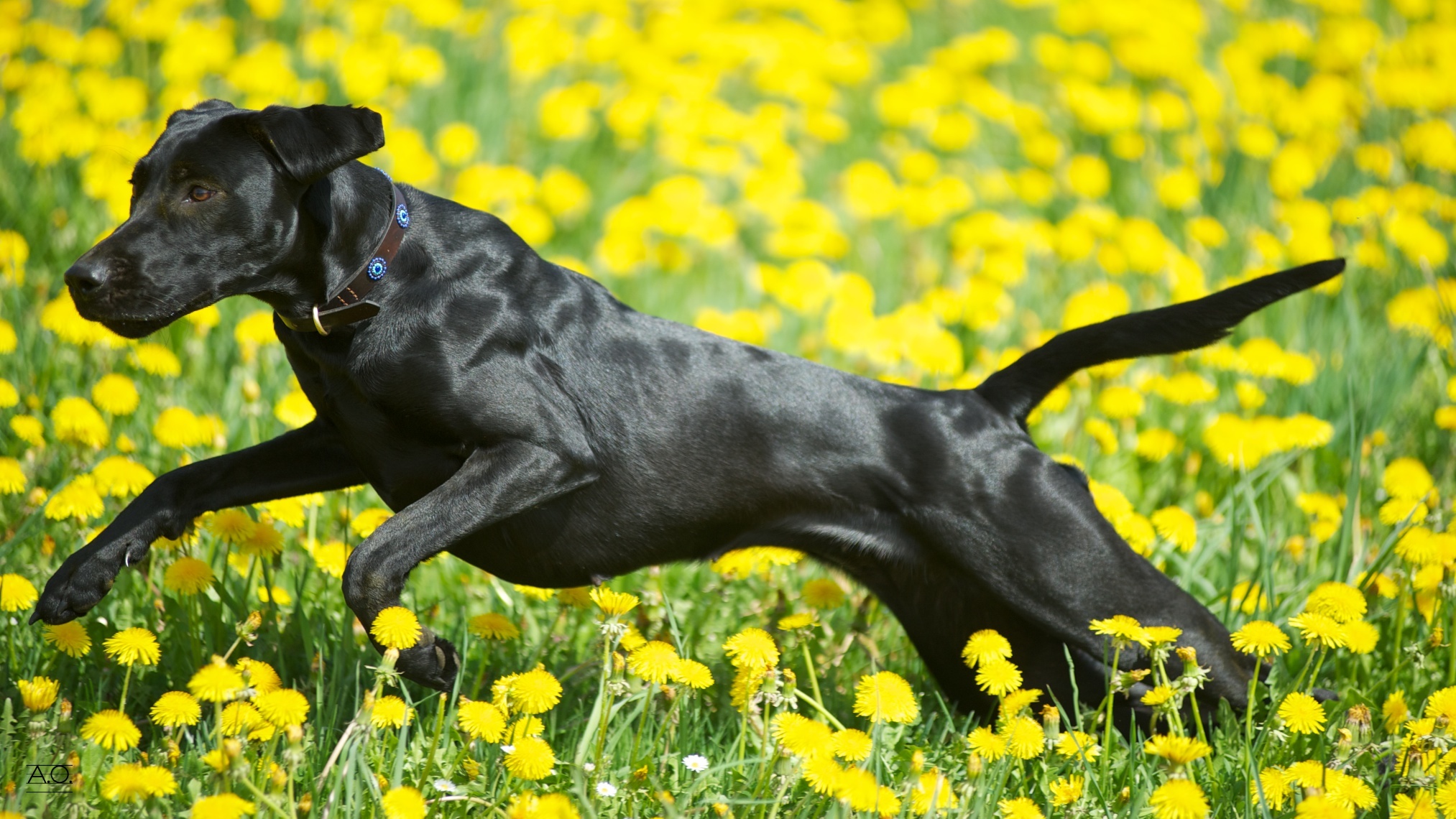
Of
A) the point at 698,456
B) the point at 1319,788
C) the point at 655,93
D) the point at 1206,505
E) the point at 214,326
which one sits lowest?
the point at 1319,788

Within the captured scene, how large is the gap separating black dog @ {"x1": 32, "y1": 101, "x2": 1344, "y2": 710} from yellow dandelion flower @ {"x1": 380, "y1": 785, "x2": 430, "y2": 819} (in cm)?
56

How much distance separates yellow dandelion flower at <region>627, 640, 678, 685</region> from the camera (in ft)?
8.14

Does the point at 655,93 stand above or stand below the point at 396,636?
above

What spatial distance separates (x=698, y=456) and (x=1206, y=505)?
2.13 meters

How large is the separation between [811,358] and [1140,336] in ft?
6.61

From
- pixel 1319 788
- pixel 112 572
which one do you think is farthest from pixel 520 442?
pixel 1319 788

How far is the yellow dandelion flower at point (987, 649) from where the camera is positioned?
2599 mm

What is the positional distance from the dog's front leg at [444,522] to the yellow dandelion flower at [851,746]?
2.80ft

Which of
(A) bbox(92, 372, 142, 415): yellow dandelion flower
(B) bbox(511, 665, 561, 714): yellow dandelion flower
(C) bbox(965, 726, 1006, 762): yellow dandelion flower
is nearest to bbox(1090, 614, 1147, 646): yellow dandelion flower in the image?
(C) bbox(965, 726, 1006, 762): yellow dandelion flower

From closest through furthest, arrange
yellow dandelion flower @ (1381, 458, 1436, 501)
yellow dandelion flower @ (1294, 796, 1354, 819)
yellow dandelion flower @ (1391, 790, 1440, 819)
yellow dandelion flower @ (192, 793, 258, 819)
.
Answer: yellow dandelion flower @ (192, 793, 258, 819), yellow dandelion flower @ (1294, 796, 1354, 819), yellow dandelion flower @ (1391, 790, 1440, 819), yellow dandelion flower @ (1381, 458, 1436, 501)

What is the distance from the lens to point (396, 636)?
94.3 inches

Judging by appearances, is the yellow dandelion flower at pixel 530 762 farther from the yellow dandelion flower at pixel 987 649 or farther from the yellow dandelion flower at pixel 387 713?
the yellow dandelion flower at pixel 987 649

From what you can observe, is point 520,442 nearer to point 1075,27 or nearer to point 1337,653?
point 1337,653

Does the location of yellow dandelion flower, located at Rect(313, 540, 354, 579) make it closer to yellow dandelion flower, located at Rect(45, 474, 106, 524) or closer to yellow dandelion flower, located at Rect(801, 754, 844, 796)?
yellow dandelion flower, located at Rect(45, 474, 106, 524)
